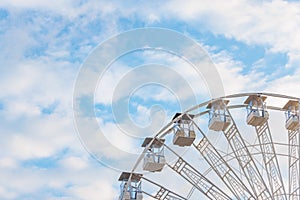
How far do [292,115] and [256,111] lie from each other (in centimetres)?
241

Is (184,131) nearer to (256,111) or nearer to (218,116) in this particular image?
(218,116)

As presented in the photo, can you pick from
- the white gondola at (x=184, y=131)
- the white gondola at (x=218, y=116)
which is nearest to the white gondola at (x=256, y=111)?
the white gondola at (x=218, y=116)

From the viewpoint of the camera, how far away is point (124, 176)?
1390 inches

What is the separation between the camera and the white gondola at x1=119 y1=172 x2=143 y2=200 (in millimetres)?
34750

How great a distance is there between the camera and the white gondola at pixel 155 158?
3406cm

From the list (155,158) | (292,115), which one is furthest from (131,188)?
(292,115)

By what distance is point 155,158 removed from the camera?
1346 inches

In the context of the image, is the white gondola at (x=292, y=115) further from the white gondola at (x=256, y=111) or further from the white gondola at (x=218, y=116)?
the white gondola at (x=218, y=116)

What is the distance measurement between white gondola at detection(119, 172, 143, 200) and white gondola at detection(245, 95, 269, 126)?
7.30 m

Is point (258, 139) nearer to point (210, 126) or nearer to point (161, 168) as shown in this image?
point (210, 126)

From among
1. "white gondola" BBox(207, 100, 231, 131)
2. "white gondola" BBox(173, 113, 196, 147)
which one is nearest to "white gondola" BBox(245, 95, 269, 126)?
"white gondola" BBox(207, 100, 231, 131)

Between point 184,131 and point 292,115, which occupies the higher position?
point 292,115

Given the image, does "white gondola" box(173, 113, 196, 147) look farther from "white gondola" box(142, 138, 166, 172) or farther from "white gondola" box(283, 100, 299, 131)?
"white gondola" box(283, 100, 299, 131)

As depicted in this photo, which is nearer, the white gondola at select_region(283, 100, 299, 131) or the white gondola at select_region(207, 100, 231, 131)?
the white gondola at select_region(207, 100, 231, 131)
